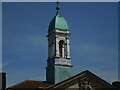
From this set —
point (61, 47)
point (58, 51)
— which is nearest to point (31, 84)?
point (58, 51)

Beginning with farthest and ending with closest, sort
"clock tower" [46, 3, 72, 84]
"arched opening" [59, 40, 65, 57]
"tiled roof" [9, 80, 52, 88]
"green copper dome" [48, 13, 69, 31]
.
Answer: "green copper dome" [48, 13, 69, 31], "arched opening" [59, 40, 65, 57], "clock tower" [46, 3, 72, 84], "tiled roof" [9, 80, 52, 88]

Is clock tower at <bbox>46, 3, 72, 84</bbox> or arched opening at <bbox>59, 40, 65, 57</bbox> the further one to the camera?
arched opening at <bbox>59, 40, 65, 57</bbox>

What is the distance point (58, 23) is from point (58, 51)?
4.15 m

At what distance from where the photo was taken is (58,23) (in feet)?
149

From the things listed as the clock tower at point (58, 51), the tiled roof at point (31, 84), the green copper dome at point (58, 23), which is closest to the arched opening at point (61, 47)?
the clock tower at point (58, 51)

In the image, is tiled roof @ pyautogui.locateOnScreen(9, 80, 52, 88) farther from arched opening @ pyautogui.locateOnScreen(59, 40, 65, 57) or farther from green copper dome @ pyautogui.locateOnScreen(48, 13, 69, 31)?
green copper dome @ pyautogui.locateOnScreen(48, 13, 69, 31)

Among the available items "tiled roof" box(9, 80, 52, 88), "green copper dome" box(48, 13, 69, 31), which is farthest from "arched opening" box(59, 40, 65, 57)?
"tiled roof" box(9, 80, 52, 88)

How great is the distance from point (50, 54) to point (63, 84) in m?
7.09

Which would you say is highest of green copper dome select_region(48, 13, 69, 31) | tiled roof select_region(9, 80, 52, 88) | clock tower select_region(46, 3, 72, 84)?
green copper dome select_region(48, 13, 69, 31)

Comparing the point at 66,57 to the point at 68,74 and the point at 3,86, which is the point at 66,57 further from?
the point at 3,86

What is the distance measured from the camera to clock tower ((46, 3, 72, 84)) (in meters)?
43.5

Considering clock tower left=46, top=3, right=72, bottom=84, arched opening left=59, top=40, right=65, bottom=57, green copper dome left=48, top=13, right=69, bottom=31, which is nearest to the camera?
clock tower left=46, top=3, right=72, bottom=84

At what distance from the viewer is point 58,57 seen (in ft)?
143

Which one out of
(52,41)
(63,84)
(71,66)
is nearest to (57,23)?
(52,41)
